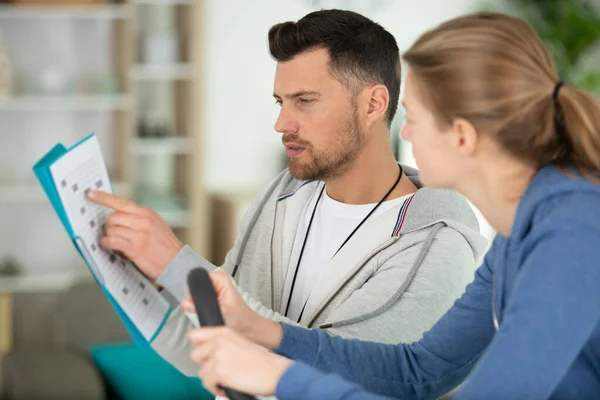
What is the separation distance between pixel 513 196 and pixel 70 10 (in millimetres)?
4222

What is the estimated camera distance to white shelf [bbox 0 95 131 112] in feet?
16.3

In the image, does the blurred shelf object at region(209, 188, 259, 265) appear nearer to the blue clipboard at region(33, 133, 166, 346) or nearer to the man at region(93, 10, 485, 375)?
the man at region(93, 10, 485, 375)

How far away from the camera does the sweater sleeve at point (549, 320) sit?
993 mm

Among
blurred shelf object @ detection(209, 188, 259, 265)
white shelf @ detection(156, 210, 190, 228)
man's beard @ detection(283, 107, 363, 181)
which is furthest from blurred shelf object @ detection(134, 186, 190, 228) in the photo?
man's beard @ detection(283, 107, 363, 181)

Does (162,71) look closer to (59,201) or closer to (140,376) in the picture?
(140,376)

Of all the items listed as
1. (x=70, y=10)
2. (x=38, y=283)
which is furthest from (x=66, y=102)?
(x=38, y=283)

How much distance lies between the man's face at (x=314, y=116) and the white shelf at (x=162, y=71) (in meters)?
3.48

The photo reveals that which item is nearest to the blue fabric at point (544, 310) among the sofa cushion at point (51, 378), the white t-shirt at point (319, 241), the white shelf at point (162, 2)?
the white t-shirt at point (319, 241)

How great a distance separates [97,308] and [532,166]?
→ 3.51m

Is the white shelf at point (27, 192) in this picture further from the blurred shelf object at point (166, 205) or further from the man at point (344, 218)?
the man at point (344, 218)

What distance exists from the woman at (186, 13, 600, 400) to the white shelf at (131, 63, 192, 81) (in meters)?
4.11

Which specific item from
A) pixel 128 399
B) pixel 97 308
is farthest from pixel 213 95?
pixel 128 399

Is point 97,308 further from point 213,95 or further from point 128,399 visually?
point 213,95

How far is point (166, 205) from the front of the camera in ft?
17.3
